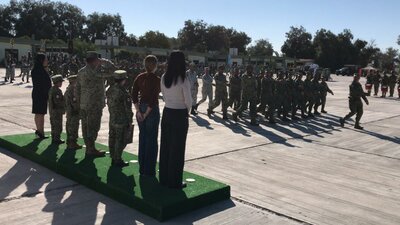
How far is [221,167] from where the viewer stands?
712 centimetres

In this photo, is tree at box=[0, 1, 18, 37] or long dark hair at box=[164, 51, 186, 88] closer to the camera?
long dark hair at box=[164, 51, 186, 88]

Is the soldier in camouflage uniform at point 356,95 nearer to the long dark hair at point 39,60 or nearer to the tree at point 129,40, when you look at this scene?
the long dark hair at point 39,60

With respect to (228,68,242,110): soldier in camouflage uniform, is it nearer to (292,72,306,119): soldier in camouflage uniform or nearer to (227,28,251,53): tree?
(292,72,306,119): soldier in camouflage uniform

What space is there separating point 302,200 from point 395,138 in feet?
22.2

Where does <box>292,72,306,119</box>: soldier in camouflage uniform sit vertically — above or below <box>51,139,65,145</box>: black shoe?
above

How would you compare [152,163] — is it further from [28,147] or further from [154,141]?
[28,147]

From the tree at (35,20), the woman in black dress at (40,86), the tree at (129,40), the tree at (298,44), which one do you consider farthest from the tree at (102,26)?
the woman in black dress at (40,86)

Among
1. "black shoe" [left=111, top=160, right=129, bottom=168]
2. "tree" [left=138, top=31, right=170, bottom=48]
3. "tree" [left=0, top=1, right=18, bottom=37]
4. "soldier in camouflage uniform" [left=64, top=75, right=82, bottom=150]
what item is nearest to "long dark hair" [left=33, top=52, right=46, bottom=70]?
"soldier in camouflage uniform" [left=64, top=75, right=82, bottom=150]

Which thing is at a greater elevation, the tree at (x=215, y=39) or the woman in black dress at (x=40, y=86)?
the tree at (x=215, y=39)

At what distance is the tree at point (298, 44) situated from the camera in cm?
9250

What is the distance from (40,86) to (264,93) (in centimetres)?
698

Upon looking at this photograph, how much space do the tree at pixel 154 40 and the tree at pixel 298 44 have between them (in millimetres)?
29111

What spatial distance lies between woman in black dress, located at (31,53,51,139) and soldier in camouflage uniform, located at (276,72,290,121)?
7.35m

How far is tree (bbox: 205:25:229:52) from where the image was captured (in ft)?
332
